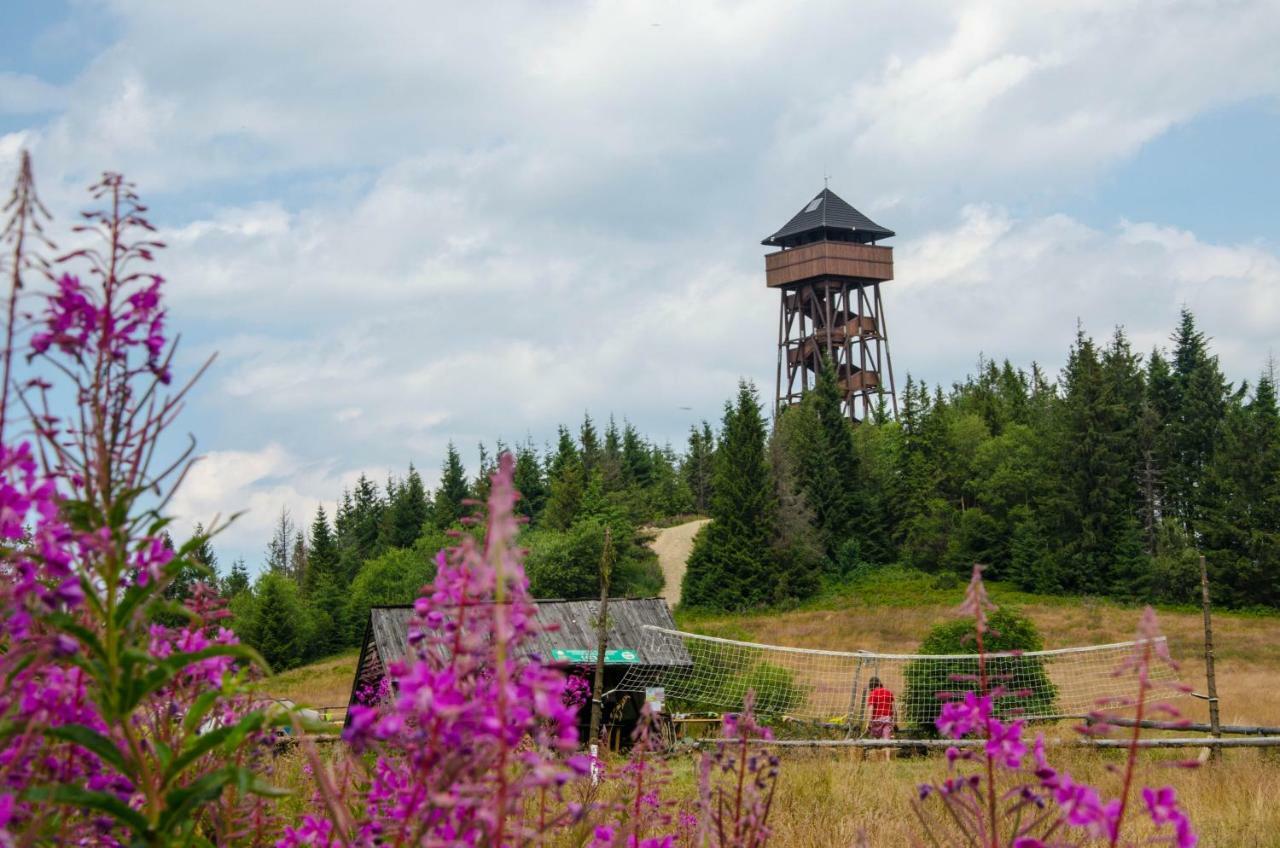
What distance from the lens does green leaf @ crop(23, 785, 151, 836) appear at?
6.03 ft

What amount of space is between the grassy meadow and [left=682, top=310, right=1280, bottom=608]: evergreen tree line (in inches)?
77.9

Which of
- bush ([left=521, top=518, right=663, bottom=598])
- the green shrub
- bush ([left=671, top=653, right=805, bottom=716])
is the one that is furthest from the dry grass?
the green shrub

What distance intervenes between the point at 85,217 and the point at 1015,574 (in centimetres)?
4929

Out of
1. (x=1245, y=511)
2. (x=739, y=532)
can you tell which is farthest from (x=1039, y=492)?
(x=739, y=532)

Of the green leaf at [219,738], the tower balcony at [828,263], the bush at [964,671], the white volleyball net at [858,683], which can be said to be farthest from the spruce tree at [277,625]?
the green leaf at [219,738]

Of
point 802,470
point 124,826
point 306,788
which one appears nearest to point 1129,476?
point 802,470

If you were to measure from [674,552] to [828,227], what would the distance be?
18183 mm

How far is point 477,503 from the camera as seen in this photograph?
192 centimetres

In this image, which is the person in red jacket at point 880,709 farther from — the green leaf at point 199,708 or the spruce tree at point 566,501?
the spruce tree at point 566,501

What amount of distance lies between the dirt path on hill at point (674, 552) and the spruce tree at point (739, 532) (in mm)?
1572

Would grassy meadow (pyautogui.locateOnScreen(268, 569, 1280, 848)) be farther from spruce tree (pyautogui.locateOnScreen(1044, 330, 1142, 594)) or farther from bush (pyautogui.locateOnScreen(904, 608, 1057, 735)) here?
spruce tree (pyautogui.locateOnScreen(1044, 330, 1142, 594))

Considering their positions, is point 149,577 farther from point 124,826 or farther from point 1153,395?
point 1153,395

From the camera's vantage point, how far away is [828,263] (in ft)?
193

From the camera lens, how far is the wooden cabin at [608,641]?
19.1 m
